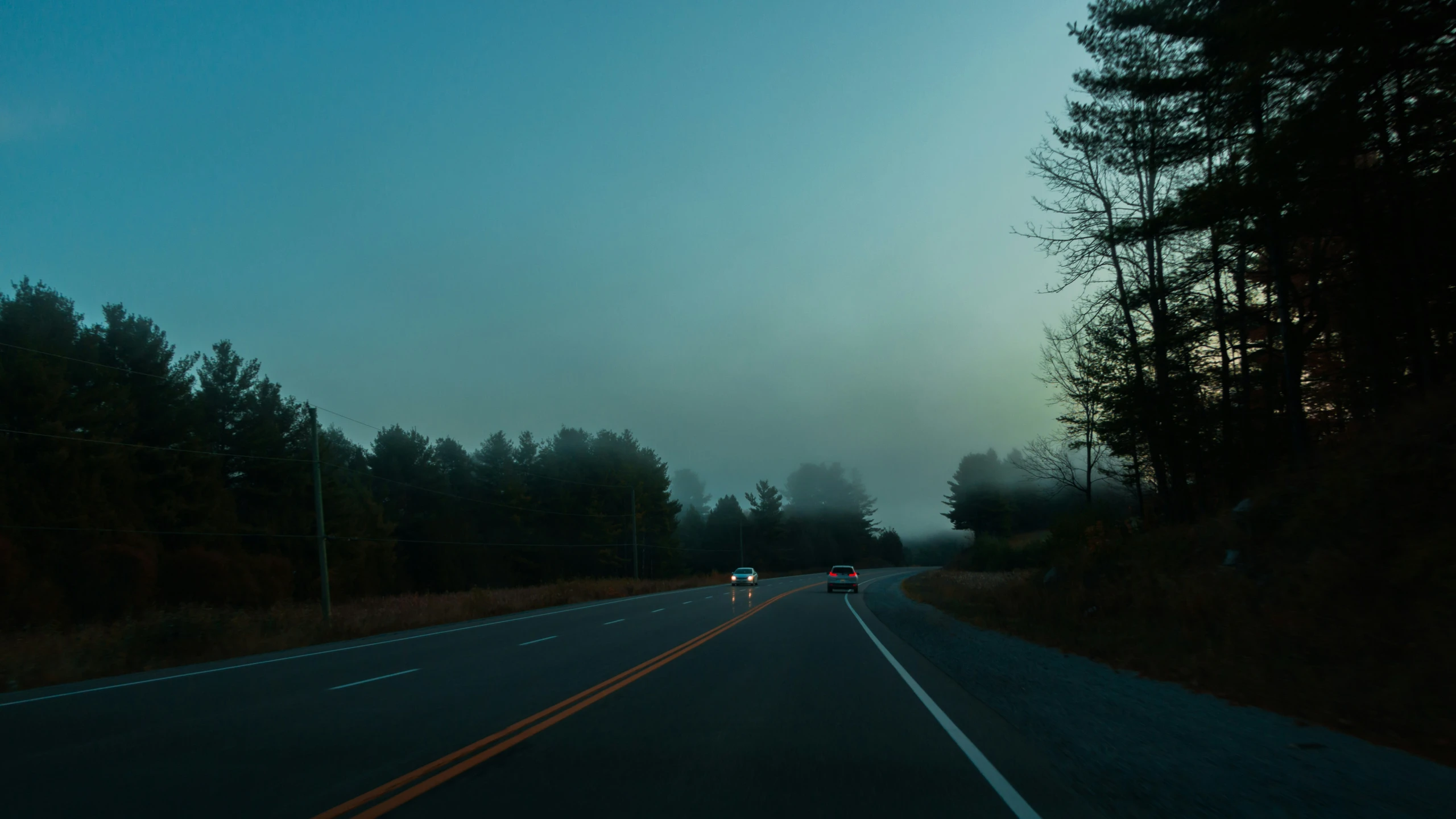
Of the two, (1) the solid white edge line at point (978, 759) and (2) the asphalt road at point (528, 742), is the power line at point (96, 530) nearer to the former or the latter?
(2) the asphalt road at point (528, 742)

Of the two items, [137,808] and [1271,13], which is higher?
[1271,13]

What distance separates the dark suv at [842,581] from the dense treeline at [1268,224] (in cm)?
2129

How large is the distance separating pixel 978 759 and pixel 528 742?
4.03 metres

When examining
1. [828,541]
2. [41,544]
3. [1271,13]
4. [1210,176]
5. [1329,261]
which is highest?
[1271,13]

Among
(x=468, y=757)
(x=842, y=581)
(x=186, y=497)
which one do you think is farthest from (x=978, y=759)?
(x=186, y=497)

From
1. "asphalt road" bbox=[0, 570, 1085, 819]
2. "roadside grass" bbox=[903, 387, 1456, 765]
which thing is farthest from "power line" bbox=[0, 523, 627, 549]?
"roadside grass" bbox=[903, 387, 1456, 765]

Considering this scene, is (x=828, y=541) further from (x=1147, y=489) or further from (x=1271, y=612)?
(x=1271, y=612)

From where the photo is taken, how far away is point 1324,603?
449 inches

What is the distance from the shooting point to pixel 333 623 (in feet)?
82.1

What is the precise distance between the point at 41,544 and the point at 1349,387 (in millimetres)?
52525

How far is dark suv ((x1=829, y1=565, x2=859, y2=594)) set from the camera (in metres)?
48.2

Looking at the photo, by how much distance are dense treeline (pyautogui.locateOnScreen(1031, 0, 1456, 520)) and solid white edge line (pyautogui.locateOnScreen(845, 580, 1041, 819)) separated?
11.6m

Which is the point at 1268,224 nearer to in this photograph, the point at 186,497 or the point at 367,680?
the point at 367,680

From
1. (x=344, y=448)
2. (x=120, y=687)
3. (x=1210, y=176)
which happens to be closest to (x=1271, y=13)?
(x=1210, y=176)
